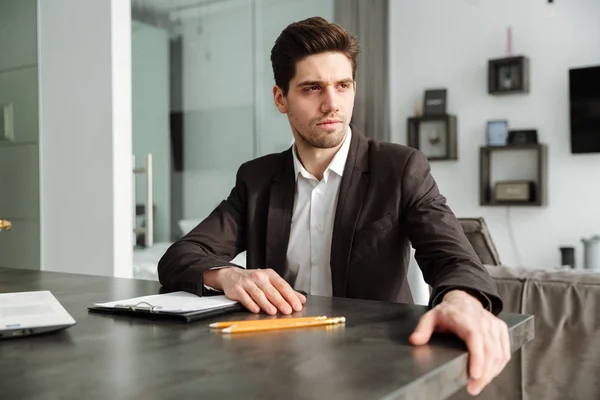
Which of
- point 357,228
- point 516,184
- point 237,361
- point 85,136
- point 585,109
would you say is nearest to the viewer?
point 237,361

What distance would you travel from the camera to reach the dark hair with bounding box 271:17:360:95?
1590 mm

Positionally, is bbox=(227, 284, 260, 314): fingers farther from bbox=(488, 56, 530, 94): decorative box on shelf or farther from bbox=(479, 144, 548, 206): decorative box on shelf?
bbox=(488, 56, 530, 94): decorative box on shelf

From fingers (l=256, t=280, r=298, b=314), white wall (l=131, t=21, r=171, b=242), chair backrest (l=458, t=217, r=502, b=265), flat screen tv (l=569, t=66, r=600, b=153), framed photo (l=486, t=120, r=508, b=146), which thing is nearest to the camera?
fingers (l=256, t=280, r=298, b=314)

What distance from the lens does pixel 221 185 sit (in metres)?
3.63

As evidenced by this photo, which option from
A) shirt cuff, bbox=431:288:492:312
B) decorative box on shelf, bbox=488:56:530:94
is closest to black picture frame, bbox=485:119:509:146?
decorative box on shelf, bbox=488:56:530:94

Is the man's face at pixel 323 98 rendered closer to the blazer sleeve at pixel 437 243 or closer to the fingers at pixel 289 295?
the blazer sleeve at pixel 437 243

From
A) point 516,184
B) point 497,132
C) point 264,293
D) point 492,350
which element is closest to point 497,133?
point 497,132

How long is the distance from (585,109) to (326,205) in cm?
369

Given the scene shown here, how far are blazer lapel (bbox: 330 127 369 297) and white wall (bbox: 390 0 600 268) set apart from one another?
12.1 ft

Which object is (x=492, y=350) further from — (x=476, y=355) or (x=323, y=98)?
(x=323, y=98)

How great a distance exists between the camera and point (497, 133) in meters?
4.94

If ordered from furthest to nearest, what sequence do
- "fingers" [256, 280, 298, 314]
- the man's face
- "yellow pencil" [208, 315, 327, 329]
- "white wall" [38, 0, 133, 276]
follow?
"white wall" [38, 0, 133, 276] < the man's face < "fingers" [256, 280, 298, 314] < "yellow pencil" [208, 315, 327, 329]

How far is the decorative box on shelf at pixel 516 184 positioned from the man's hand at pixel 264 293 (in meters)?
4.11

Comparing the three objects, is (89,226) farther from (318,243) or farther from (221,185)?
(318,243)
